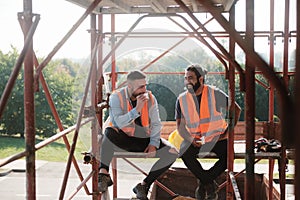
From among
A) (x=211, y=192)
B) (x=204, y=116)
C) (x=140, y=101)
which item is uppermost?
(x=140, y=101)

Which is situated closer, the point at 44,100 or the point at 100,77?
the point at 100,77

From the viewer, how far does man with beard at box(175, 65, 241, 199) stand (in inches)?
184

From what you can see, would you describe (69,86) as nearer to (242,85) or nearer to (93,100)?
(93,100)

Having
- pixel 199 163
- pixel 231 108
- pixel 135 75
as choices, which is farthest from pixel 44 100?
pixel 231 108

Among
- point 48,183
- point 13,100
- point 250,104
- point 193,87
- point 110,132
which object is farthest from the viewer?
point 13,100

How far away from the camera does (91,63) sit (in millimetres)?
4352

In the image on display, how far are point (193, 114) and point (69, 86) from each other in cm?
1471

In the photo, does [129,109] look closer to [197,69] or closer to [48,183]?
[197,69]

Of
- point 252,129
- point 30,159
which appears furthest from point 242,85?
point 30,159

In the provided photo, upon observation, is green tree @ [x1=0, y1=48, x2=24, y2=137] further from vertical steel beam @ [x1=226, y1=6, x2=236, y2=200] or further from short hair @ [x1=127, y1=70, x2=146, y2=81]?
vertical steel beam @ [x1=226, y1=6, x2=236, y2=200]

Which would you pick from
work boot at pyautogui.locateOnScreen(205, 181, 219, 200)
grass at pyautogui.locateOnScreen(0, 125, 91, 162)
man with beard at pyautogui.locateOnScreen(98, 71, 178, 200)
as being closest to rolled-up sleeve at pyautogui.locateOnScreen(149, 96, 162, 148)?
man with beard at pyautogui.locateOnScreen(98, 71, 178, 200)

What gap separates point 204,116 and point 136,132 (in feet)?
2.31

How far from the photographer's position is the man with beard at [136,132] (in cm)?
453

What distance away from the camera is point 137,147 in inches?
183
